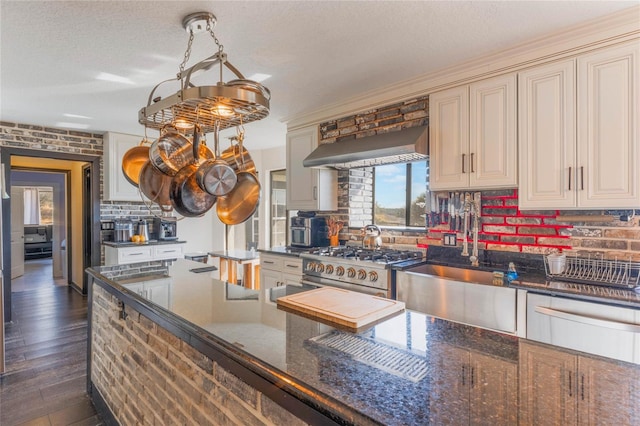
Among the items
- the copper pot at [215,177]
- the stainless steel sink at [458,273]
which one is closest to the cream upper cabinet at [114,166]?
the copper pot at [215,177]

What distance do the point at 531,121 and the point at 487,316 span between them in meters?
1.34

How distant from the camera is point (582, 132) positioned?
2.18 m

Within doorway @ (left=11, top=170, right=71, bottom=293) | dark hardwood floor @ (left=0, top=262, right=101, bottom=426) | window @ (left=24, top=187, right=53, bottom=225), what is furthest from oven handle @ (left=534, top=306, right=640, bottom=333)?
window @ (left=24, top=187, right=53, bottom=225)

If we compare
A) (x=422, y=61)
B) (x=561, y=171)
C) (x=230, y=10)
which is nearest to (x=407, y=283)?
(x=561, y=171)

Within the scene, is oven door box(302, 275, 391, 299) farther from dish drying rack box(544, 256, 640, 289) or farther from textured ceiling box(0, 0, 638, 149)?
textured ceiling box(0, 0, 638, 149)

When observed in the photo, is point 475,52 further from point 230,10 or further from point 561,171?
point 230,10

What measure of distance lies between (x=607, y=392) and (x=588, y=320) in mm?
1358

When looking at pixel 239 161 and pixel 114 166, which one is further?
pixel 114 166

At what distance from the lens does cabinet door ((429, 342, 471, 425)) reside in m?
0.72

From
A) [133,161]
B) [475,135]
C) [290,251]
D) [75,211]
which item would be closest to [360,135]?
[475,135]

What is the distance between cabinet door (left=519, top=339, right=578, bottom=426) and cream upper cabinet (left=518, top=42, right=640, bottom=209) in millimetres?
1597

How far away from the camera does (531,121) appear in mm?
2387

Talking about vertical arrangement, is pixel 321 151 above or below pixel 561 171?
above

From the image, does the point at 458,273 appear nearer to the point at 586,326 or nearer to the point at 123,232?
the point at 586,326
